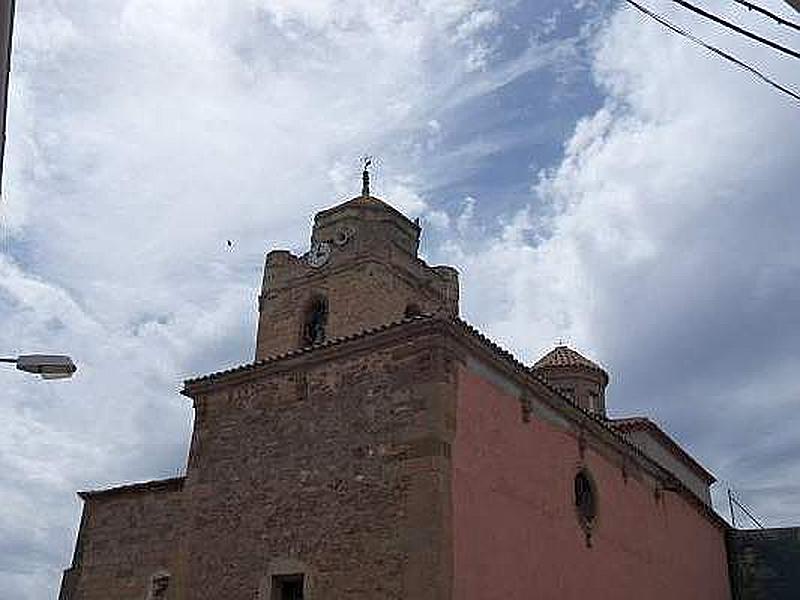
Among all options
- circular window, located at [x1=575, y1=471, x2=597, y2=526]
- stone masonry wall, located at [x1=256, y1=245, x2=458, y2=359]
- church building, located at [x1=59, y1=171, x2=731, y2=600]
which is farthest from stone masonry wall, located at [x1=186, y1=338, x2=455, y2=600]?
stone masonry wall, located at [x1=256, y1=245, x2=458, y2=359]

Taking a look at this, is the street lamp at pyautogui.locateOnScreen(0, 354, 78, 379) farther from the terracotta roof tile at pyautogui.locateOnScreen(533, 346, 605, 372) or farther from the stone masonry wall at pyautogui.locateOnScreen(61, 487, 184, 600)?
the terracotta roof tile at pyautogui.locateOnScreen(533, 346, 605, 372)

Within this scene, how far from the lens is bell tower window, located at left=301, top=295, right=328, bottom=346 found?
21797 millimetres

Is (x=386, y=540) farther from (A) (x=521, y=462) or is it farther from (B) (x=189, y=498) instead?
(B) (x=189, y=498)

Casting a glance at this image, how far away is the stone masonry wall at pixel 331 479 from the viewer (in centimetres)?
1157

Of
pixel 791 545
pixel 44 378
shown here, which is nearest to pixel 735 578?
pixel 791 545

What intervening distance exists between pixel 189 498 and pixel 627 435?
1189cm

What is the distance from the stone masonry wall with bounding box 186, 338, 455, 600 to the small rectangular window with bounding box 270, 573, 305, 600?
0.16 meters

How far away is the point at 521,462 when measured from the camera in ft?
→ 44.1

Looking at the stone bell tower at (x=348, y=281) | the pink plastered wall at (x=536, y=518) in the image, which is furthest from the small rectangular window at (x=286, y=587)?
the stone bell tower at (x=348, y=281)

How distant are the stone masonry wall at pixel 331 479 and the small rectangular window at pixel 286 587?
0.51 feet

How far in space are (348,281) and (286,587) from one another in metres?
10.1

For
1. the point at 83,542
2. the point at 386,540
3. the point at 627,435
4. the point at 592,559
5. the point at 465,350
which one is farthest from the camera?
the point at 627,435

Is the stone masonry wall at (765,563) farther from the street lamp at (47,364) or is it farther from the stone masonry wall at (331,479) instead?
the street lamp at (47,364)

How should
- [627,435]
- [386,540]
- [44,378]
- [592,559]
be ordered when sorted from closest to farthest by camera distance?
[44,378], [386,540], [592,559], [627,435]
